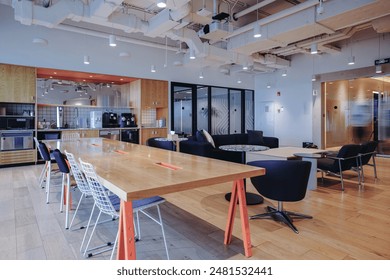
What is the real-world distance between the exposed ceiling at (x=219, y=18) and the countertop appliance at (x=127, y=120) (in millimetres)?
2267

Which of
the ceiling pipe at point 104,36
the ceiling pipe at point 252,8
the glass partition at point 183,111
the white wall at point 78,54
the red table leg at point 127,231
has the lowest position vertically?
the red table leg at point 127,231

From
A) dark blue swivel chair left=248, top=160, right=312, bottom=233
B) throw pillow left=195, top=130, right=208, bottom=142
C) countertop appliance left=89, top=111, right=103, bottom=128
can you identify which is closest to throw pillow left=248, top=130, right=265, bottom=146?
throw pillow left=195, top=130, right=208, bottom=142

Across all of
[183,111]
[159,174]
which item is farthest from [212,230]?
[183,111]

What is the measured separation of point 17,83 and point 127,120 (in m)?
2.98

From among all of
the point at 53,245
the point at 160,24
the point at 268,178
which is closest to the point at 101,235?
the point at 53,245

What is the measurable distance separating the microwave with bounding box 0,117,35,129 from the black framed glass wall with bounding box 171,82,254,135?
4.30m

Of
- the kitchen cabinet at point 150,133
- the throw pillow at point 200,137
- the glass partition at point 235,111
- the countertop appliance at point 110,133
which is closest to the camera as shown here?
the throw pillow at point 200,137

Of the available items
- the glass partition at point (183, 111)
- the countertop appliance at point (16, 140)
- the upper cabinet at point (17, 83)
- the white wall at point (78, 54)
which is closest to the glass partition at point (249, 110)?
the white wall at point (78, 54)

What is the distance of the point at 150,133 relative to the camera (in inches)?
337

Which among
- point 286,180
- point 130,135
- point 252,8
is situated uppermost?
point 252,8

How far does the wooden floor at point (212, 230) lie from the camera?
2316mm

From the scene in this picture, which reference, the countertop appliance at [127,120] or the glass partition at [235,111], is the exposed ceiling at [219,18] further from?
the glass partition at [235,111]

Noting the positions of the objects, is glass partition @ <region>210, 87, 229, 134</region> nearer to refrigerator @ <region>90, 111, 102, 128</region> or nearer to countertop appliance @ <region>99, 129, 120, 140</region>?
countertop appliance @ <region>99, 129, 120, 140</region>

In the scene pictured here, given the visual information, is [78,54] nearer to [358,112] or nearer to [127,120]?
[127,120]
